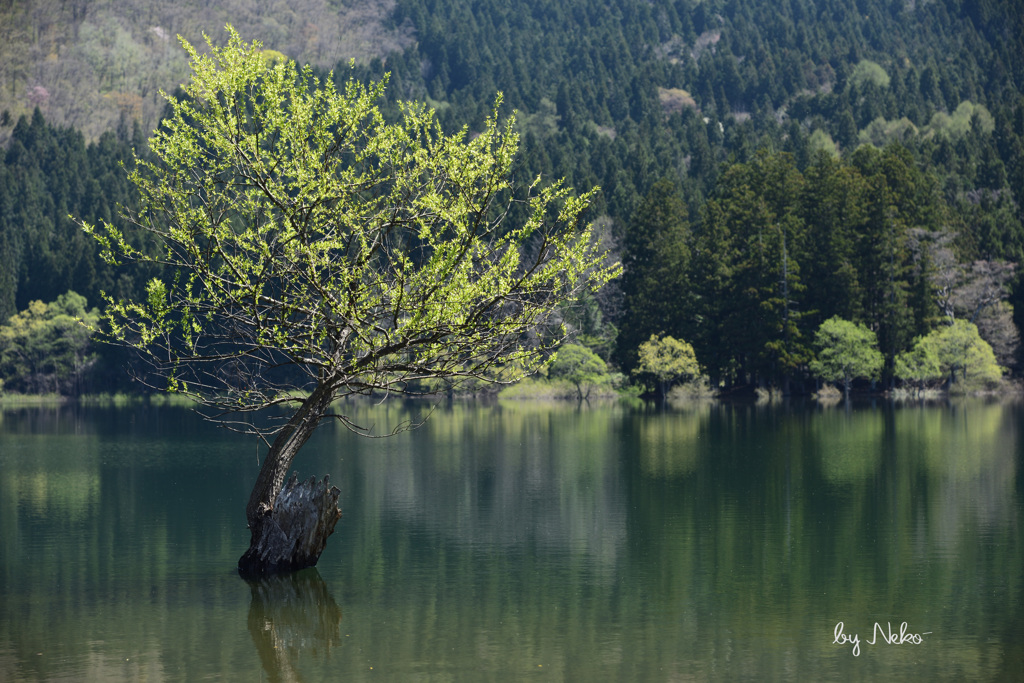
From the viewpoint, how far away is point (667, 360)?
315ft

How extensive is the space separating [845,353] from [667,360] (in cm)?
1412

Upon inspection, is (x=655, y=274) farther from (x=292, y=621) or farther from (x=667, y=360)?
(x=292, y=621)

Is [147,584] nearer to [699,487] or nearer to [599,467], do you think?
[699,487]

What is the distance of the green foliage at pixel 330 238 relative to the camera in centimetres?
2089

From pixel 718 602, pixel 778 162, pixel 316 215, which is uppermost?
pixel 778 162

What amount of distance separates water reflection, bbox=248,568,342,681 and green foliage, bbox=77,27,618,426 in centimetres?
335

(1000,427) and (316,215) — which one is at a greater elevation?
(316,215)

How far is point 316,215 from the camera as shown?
21875mm

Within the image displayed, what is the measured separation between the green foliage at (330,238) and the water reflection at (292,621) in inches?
132

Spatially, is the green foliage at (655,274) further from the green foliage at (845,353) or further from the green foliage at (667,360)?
the green foliage at (845,353)

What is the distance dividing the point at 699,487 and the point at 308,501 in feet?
54.9

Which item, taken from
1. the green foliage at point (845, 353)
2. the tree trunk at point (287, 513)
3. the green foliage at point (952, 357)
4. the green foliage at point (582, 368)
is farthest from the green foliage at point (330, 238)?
the green foliage at point (582, 368)

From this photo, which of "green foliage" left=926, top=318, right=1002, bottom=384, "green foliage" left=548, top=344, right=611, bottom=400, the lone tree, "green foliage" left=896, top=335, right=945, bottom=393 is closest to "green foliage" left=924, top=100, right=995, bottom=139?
"green foliage" left=926, top=318, right=1002, bottom=384

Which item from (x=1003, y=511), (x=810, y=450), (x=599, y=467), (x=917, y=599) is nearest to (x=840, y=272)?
(x=810, y=450)
